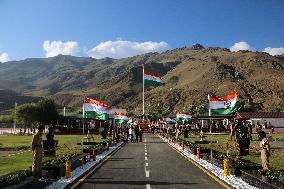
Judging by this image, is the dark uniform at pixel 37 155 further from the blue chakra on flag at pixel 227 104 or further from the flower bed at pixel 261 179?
the blue chakra on flag at pixel 227 104

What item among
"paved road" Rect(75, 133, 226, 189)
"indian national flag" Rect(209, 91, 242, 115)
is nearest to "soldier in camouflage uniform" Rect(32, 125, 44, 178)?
"paved road" Rect(75, 133, 226, 189)

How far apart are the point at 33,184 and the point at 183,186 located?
5021mm

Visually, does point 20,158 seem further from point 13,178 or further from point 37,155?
point 13,178

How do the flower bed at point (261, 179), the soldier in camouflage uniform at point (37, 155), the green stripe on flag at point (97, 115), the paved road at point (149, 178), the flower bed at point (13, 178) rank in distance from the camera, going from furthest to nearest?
the green stripe on flag at point (97, 115) → the soldier in camouflage uniform at point (37, 155) → the paved road at point (149, 178) → the flower bed at point (261, 179) → the flower bed at point (13, 178)

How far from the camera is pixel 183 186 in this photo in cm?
1523

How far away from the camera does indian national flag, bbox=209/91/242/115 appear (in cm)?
2360

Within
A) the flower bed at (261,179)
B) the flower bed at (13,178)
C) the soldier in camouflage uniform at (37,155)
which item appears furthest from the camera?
the soldier in camouflage uniform at (37,155)

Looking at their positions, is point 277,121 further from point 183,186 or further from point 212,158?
point 183,186

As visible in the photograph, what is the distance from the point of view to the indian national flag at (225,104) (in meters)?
23.6

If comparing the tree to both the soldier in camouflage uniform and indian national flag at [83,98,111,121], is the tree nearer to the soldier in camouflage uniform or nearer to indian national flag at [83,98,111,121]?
indian national flag at [83,98,111,121]

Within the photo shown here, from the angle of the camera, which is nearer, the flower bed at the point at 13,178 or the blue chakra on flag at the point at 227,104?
the flower bed at the point at 13,178

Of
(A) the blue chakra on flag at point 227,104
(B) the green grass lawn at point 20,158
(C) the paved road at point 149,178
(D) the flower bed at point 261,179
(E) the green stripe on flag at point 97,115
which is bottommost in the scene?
(B) the green grass lawn at point 20,158

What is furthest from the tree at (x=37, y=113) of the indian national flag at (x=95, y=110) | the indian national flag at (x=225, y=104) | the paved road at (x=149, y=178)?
the paved road at (x=149, y=178)

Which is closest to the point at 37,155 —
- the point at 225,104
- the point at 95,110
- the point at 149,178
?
the point at 149,178
